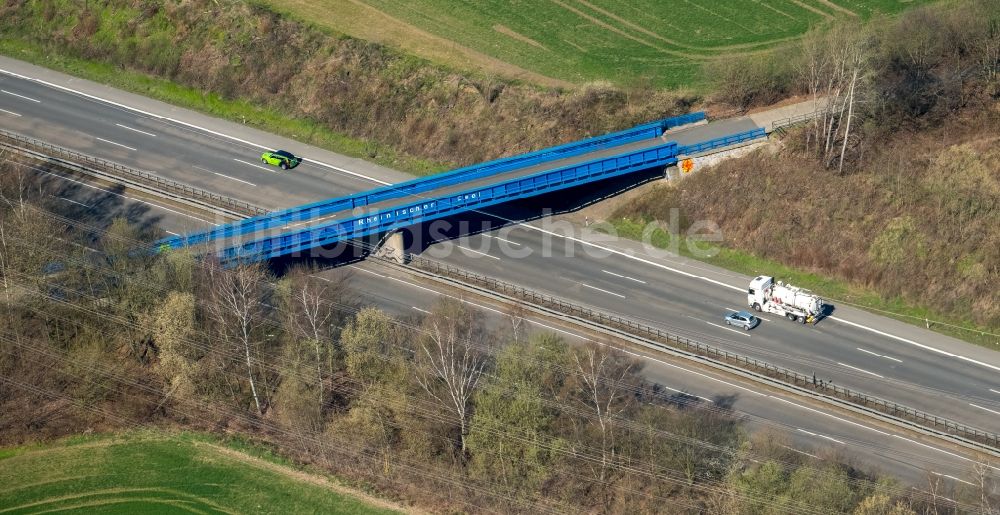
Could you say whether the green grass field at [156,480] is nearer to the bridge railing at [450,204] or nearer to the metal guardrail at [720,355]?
the bridge railing at [450,204]

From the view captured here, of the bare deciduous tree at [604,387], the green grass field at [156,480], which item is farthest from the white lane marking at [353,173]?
the green grass field at [156,480]

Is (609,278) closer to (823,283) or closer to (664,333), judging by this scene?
(664,333)

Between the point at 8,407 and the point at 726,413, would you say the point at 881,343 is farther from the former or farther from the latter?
the point at 8,407

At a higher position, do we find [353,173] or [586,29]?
[586,29]

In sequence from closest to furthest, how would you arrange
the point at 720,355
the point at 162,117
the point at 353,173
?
1. the point at 720,355
2. the point at 353,173
3. the point at 162,117

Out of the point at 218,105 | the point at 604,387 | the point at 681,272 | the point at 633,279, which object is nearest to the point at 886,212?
the point at 681,272

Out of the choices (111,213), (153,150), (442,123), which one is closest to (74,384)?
(111,213)
